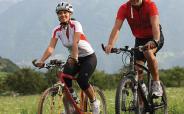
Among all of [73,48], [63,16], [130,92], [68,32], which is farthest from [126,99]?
[63,16]

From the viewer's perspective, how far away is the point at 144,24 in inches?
310

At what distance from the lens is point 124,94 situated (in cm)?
733

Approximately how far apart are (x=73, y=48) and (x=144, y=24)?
4.34 ft

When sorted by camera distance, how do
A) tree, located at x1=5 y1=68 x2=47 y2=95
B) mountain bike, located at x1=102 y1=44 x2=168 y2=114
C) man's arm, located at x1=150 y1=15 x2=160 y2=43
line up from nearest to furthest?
mountain bike, located at x1=102 y1=44 x2=168 y2=114
man's arm, located at x1=150 y1=15 x2=160 y2=43
tree, located at x1=5 y1=68 x2=47 y2=95

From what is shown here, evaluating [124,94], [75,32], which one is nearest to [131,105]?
[124,94]

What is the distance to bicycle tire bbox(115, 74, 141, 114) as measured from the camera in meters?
7.12

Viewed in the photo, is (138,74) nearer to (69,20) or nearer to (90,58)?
(90,58)

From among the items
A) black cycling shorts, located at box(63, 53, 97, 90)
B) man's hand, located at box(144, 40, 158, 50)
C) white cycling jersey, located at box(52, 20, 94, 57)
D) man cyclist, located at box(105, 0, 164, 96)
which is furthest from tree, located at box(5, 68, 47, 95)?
man's hand, located at box(144, 40, 158, 50)

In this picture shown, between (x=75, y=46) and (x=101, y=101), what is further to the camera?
(x=101, y=101)

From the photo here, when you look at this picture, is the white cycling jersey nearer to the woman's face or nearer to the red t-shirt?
the woman's face

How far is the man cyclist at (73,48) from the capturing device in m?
7.49

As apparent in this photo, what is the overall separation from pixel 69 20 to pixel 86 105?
1.58m

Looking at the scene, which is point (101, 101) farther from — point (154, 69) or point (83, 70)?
point (154, 69)

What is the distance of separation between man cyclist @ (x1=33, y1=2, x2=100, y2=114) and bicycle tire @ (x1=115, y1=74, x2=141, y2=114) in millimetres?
772
